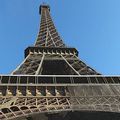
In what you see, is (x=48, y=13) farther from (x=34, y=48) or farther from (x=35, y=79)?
(x=35, y=79)

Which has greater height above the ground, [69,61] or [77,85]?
[69,61]

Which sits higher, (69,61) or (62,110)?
(69,61)

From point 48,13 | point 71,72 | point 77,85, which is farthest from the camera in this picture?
point 48,13

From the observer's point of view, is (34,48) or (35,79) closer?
(35,79)

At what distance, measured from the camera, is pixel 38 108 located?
20203 millimetres

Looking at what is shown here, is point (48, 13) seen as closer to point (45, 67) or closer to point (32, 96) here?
point (45, 67)

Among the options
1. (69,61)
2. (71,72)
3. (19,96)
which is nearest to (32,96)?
(19,96)

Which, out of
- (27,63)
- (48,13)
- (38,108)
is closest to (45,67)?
(27,63)

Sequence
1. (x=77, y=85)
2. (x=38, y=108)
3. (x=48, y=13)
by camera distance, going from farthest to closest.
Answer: (x=48, y=13) → (x=77, y=85) → (x=38, y=108)

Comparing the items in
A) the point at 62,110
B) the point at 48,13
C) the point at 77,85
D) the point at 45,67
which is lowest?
the point at 62,110

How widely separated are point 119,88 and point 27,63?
10023 mm

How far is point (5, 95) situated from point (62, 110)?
391 centimetres

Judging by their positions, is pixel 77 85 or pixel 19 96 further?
pixel 77 85

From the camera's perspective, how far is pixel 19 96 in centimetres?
2203
